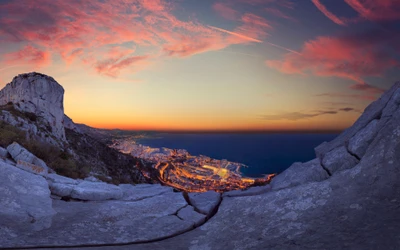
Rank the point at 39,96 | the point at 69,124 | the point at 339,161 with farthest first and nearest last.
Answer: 1. the point at 69,124
2. the point at 39,96
3. the point at 339,161

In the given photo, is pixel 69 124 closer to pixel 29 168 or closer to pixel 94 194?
pixel 29 168

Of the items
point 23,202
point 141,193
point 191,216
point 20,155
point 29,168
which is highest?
point 20,155

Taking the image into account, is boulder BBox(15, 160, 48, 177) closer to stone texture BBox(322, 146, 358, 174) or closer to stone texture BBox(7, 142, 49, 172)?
stone texture BBox(7, 142, 49, 172)

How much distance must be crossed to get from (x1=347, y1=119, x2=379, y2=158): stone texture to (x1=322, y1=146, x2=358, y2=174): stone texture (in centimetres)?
23

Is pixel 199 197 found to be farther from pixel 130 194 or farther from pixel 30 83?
pixel 30 83

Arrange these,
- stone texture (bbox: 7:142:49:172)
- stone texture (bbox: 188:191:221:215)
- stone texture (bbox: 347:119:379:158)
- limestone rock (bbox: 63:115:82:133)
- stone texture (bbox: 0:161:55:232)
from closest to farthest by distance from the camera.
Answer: stone texture (bbox: 0:161:55:232)
stone texture (bbox: 347:119:379:158)
stone texture (bbox: 188:191:221:215)
stone texture (bbox: 7:142:49:172)
limestone rock (bbox: 63:115:82:133)

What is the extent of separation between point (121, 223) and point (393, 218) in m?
6.91

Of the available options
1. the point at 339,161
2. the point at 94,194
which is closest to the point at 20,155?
the point at 94,194

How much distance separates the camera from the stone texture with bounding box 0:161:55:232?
20.2 feet

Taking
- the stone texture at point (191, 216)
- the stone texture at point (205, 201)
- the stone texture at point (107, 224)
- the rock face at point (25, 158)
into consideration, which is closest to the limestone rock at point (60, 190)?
the stone texture at point (107, 224)

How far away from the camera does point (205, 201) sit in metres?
9.29

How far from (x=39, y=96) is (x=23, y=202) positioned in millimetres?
39321

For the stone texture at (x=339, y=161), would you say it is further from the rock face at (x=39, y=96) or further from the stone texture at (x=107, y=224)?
the rock face at (x=39, y=96)

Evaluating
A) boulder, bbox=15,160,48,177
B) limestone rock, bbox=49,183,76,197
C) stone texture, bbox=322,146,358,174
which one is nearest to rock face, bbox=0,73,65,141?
boulder, bbox=15,160,48,177
